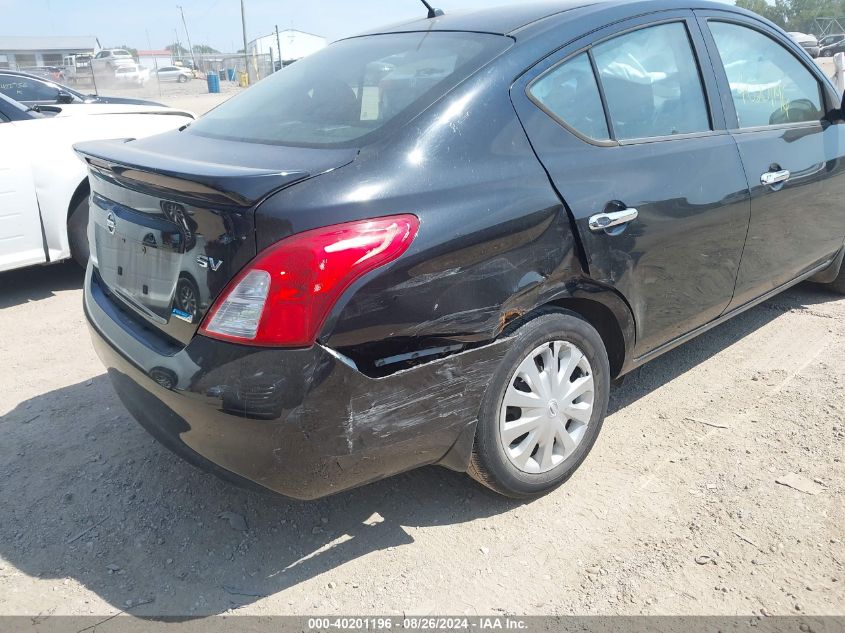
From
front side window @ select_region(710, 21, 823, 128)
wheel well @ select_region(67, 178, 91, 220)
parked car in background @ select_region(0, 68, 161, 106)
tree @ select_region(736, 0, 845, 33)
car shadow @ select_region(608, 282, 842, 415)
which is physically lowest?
car shadow @ select_region(608, 282, 842, 415)

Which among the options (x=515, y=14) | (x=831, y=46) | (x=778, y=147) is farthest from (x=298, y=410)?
(x=831, y=46)

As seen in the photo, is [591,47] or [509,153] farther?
[591,47]

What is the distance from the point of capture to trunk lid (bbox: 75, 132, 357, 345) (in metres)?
2.00

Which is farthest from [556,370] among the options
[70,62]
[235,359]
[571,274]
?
[70,62]

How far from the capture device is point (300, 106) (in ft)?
8.96

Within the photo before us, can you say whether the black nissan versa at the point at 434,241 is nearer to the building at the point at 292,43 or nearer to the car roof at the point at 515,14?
→ the car roof at the point at 515,14

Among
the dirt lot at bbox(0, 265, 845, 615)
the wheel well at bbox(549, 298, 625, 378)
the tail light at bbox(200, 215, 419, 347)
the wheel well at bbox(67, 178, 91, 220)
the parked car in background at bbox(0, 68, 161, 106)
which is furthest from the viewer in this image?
the parked car in background at bbox(0, 68, 161, 106)

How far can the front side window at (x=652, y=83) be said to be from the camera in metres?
2.78

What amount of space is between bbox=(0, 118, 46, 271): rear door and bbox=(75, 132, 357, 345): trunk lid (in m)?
2.53

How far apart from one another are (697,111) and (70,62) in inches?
1714

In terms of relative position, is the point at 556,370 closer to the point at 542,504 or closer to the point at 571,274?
the point at 571,274

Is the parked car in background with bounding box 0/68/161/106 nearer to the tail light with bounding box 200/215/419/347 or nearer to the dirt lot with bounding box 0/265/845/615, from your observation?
the dirt lot with bounding box 0/265/845/615

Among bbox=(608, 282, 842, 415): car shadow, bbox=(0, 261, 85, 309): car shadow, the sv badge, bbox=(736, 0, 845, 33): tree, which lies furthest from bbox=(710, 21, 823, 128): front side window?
bbox=(736, 0, 845, 33): tree

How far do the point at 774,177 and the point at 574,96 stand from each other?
4.25 feet
